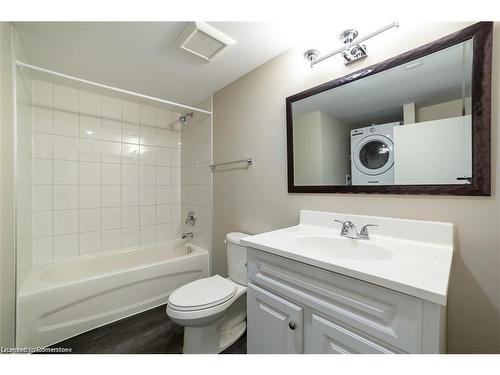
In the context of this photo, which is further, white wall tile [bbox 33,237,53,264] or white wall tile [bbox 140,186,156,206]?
white wall tile [bbox 140,186,156,206]

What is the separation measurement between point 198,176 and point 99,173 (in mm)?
1039

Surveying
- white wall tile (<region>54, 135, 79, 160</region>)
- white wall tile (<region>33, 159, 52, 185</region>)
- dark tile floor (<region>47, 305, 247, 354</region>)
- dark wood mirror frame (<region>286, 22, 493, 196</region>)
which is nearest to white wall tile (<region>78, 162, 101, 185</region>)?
white wall tile (<region>54, 135, 79, 160</region>)

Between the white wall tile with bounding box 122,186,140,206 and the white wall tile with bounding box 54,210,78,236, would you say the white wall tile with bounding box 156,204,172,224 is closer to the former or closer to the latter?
the white wall tile with bounding box 122,186,140,206

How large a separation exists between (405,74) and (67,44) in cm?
205

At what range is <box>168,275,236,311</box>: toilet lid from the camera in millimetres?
1229

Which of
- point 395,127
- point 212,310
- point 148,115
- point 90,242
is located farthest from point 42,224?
point 395,127

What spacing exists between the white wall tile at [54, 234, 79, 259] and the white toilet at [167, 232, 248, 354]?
1435 mm

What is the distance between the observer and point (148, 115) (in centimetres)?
249

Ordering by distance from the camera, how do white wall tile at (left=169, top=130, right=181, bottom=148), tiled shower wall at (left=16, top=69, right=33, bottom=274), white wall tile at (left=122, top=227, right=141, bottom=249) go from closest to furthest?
tiled shower wall at (left=16, top=69, right=33, bottom=274) → white wall tile at (left=122, top=227, right=141, bottom=249) → white wall tile at (left=169, top=130, right=181, bottom=148)

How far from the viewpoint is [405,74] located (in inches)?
38.6

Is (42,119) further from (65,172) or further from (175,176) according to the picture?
(175,176)
